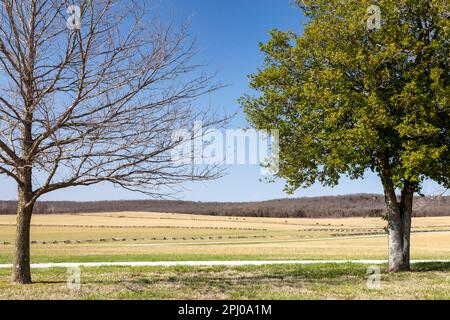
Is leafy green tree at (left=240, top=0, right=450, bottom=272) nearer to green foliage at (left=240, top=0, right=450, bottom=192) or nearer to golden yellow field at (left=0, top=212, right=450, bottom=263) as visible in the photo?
green foliage at (left=240, top=0, right=450, bottom=192)

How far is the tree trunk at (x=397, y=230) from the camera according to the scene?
65.6 feet

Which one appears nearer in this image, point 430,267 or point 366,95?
point 366,95

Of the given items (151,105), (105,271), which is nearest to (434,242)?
(105,271)

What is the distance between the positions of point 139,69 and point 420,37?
1008cm

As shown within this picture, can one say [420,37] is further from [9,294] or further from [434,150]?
[9,294]

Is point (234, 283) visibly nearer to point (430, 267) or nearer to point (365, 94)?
point (365, 94)

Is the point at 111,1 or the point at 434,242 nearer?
the point at 111,1

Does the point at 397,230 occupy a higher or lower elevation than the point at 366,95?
lower

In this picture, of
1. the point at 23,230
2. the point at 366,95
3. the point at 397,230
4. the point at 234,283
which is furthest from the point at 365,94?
the point at 23,230

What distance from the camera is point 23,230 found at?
15508mm

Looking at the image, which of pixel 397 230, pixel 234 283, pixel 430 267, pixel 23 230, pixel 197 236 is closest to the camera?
pixel 23 230

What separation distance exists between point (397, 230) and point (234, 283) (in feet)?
22.7
